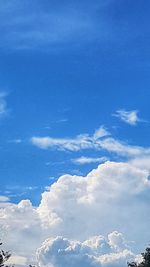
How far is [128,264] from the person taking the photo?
477 feet

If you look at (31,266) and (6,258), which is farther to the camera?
(31,266)

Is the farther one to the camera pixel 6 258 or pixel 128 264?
pixel 128 264

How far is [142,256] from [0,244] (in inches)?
2103

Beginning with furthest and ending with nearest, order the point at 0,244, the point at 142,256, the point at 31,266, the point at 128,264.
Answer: the point at 128,264 → the point at 142,256 → the point at 31,266 → the point at 0,244

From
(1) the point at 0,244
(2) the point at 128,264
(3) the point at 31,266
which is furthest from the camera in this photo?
(2) the point at 128,264

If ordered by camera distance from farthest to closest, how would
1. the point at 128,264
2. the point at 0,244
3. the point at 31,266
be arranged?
the point at 128,264 → the point at 31,266 → the point at 0,244

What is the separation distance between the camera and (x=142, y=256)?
132 m

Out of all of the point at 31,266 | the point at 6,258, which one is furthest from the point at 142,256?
the point at 6,258

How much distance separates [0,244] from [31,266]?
3618cm

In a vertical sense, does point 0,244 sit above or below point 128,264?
below

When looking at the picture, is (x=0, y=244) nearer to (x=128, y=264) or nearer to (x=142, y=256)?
(x=142, y=256)

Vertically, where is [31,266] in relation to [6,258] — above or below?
above

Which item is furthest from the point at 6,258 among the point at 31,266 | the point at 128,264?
the point at 128,264

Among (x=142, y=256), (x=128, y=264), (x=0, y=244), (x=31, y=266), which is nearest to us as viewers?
(x=0, y=244)
